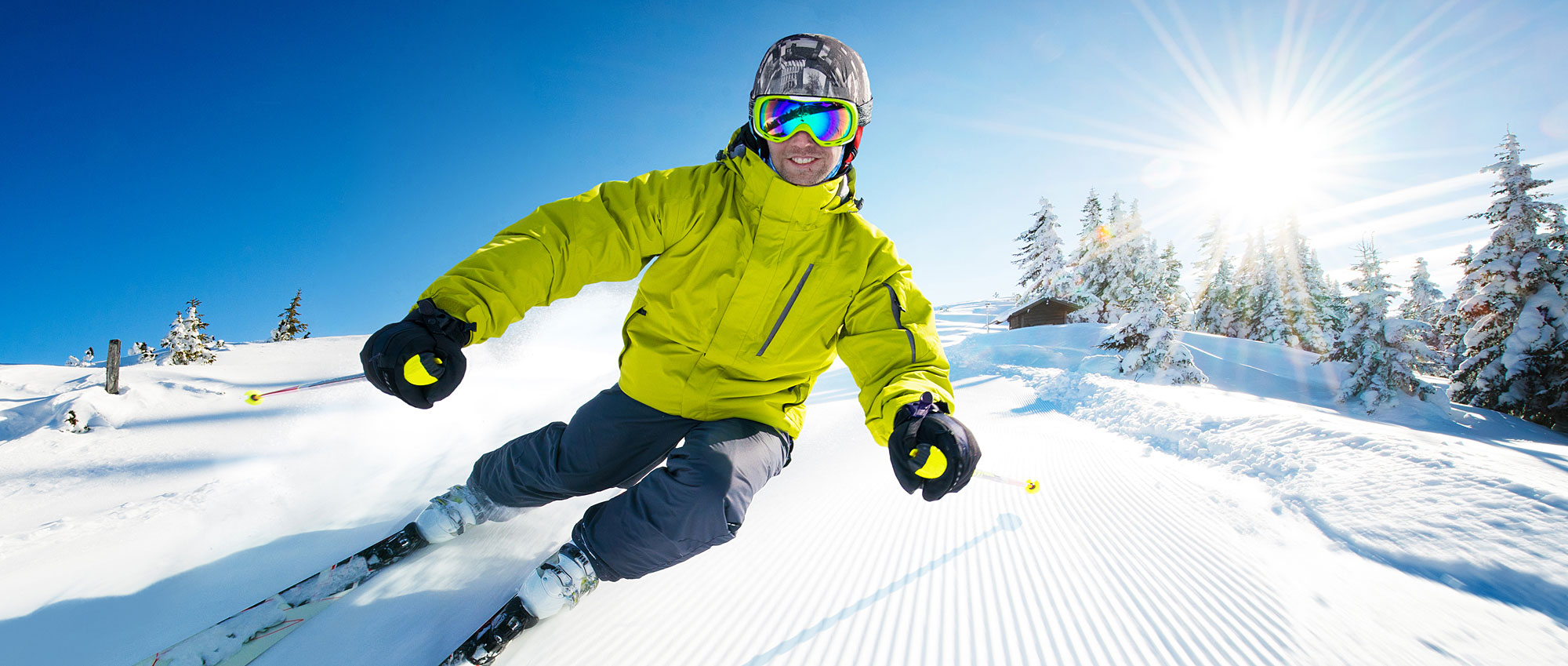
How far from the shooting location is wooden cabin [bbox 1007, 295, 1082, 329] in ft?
86.0

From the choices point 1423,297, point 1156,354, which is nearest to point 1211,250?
point 1423,297

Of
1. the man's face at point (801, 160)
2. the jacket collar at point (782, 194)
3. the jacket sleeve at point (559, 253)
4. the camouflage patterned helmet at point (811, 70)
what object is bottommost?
the jacket sleeve at point (559, 253)


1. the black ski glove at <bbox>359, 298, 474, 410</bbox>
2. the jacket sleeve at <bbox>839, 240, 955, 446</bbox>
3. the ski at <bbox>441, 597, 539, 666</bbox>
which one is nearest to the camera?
the black ski glove at <bbox>359, 298, 474, 410</bbox>

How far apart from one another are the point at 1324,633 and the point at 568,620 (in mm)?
2774

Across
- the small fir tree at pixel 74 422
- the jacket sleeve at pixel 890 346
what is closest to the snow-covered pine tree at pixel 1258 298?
the jacket sleeve at pixel 890 346

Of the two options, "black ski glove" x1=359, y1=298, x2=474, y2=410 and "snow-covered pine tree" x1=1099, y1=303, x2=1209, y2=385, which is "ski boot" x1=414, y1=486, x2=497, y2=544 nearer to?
"black ski glove" x1=359, y1=298, x2=474, y2=410

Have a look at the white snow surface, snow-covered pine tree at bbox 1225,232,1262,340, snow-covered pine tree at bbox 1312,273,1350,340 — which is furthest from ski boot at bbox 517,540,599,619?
snow-covered pine tree at bbox 1312,273,1350,340

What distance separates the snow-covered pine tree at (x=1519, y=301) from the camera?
13016 mm

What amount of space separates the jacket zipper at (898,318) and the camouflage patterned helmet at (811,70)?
87 cm

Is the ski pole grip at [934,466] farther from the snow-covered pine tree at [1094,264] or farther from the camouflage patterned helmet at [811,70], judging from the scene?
the snow-covered pine tree at [1094,264]

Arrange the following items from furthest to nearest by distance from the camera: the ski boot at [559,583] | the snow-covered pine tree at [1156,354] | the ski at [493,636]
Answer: the snow-covered pine tree at [1156,354] → the ski boot at [559,583] → the ski at [493,636]

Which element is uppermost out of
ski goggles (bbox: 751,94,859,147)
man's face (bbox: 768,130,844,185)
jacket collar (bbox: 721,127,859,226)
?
ski goggles (bbox: 751,94,859,147)

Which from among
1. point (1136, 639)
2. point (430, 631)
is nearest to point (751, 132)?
point (430, 631)

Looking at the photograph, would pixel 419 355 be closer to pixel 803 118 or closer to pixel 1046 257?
pixel 803 118
